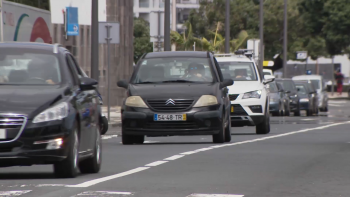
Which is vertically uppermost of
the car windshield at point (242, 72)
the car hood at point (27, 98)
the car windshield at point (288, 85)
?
the car hood at point (27, 98)

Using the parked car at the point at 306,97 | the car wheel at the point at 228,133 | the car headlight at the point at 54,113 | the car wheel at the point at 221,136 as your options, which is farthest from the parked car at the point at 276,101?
the car headlight at the point at 54,113

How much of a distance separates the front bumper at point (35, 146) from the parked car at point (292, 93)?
30449mm

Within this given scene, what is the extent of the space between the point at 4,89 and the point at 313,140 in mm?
10168

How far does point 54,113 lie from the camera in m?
11.1

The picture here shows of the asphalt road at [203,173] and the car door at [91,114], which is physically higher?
the car door at [91,114]

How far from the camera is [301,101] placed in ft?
141

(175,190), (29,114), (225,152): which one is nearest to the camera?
(175,190)

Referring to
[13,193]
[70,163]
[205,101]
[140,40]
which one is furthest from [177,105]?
[140,40]

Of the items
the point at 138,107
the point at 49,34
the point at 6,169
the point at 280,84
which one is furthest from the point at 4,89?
the point at 280,84

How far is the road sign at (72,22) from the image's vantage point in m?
36.4

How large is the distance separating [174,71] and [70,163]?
8241 mm

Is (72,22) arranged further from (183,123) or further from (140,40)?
(140,40)

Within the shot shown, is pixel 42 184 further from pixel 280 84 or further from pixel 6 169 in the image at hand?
pixel 280 84

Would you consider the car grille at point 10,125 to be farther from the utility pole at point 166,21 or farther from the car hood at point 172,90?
the utility pole at point 166,21
